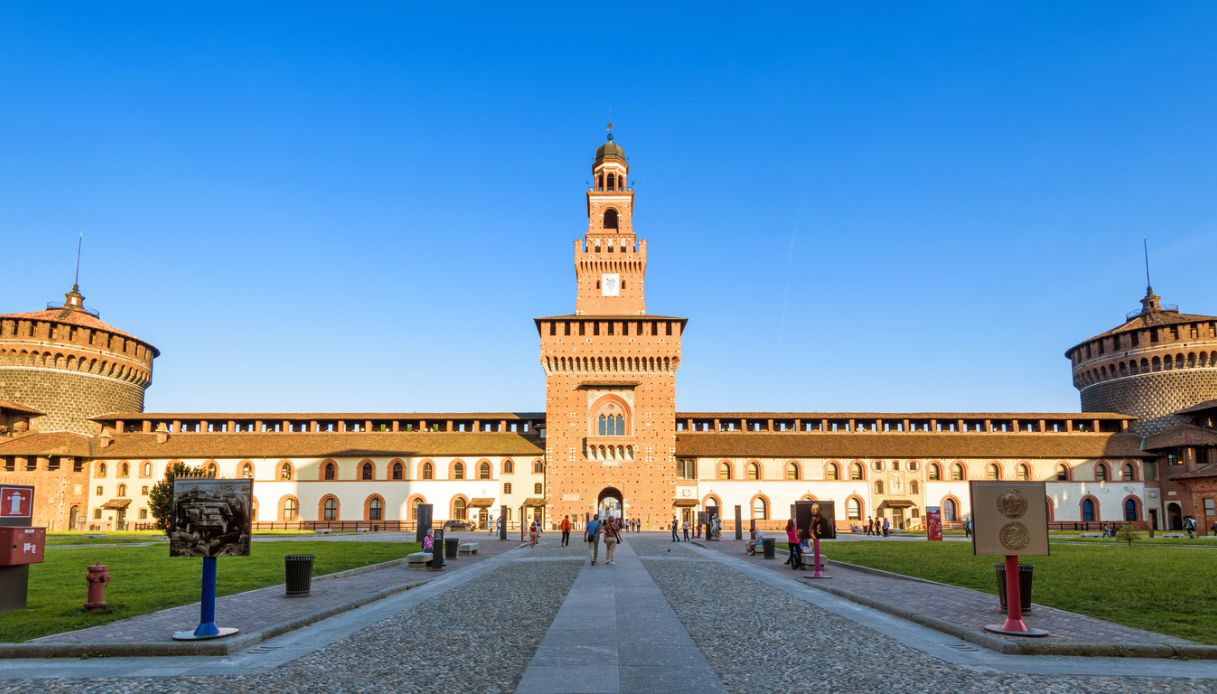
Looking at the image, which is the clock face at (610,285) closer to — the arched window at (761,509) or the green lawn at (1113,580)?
the arched window at (761,509)

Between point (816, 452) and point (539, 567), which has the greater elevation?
point (816, 452)

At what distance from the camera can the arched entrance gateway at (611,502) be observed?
184 ft

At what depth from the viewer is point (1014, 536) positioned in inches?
424

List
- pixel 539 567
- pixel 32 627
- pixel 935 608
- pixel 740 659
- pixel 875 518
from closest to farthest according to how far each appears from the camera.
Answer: pixel 740 659, pixel 32 627, pixel 935 608, pixel 539 567, pixel 875 518

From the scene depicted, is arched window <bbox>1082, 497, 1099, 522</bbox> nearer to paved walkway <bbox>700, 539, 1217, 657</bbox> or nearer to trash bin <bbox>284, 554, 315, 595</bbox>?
paved walkway <bbox>700, 539, 1217, 657</bbox>

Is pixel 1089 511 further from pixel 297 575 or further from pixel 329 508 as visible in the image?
pixel 297 575

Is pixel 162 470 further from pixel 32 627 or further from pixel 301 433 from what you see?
Result: pixel 32 627

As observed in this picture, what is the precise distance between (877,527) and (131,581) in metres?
45.5

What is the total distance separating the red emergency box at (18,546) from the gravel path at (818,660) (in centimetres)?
1099

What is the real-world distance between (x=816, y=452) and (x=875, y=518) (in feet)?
20.4

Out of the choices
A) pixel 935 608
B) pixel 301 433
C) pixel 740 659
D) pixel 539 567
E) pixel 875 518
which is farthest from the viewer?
pixel 301 433

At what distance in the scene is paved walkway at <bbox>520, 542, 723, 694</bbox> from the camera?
8.08 metres

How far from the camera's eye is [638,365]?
2288 inches

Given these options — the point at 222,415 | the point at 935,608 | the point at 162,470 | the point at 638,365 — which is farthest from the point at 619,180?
the point at 935,608
